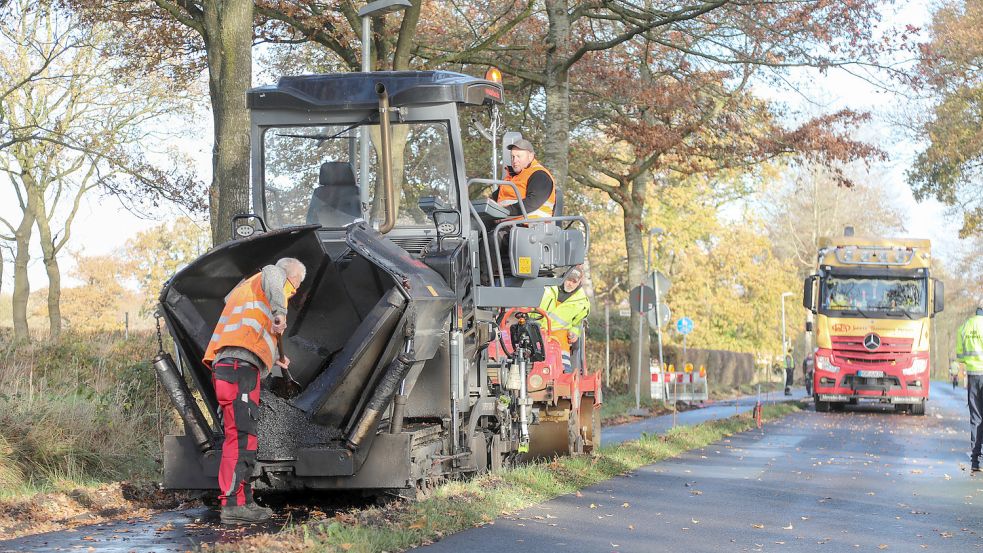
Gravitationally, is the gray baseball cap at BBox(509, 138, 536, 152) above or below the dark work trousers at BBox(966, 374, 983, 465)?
above

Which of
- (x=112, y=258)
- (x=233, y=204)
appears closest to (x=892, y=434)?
(x=233, y=204)

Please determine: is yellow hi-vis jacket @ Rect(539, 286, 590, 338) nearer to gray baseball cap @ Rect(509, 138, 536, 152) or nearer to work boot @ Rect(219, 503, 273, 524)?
gray baseball cap @ Rect(509, 138, 536, 152)

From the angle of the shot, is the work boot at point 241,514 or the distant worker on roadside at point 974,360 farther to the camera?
the distant worker on roadside at point 974,360

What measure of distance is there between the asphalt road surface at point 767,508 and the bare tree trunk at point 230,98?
4774mm

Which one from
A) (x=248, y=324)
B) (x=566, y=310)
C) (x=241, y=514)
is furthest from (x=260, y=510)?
(x=566, y=310)

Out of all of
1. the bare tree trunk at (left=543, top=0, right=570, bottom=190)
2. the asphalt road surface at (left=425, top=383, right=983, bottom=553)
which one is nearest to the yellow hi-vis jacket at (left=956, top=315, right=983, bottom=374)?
the asphalt road surface at (left=425, top=383, right=983, bottom=553)

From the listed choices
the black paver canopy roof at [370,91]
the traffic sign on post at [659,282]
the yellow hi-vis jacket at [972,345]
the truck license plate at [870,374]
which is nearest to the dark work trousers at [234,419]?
the black paver canopy roof at [370,91]

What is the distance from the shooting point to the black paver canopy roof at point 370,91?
34.2ft

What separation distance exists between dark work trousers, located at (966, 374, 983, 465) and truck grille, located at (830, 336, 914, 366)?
503 inches

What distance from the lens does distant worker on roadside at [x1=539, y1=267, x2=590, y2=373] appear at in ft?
43.4

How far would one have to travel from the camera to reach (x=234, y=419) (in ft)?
28.2

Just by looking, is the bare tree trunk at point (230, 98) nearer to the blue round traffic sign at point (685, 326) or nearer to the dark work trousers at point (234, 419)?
the dark work trousers at point (234, 419)

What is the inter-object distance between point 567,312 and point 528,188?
7.11 feet

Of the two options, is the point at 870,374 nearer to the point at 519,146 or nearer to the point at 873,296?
the point at 873,296
